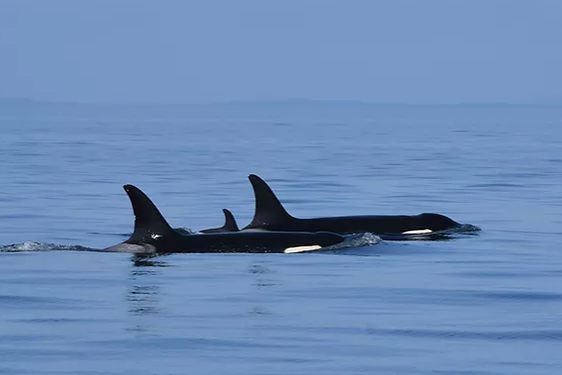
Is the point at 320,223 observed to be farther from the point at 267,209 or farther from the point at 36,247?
the point at 36,247

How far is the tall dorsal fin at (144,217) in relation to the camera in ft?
49.1

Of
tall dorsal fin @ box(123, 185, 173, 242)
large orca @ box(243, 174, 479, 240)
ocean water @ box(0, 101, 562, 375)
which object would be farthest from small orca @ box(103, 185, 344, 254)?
large orca @ box(243, 174, 479, 240)

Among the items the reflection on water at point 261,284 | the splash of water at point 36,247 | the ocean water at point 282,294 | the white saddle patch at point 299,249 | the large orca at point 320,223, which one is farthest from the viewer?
the large orca at point 320,223

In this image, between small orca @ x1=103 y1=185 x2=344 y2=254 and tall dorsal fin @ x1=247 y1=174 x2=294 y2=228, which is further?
tall dorsal fin @ x1=247 y1=174 x2=294 y2=228

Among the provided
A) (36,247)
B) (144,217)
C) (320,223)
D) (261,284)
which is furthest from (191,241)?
(320,223)

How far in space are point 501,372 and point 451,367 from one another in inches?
12.6

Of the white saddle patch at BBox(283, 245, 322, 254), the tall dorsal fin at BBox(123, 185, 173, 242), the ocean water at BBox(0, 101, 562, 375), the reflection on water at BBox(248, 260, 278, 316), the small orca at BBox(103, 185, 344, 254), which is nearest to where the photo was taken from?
the ocean water at BBox(0, 101, 562, 375)

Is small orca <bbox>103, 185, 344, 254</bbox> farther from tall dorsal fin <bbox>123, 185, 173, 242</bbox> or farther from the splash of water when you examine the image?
the splash of water

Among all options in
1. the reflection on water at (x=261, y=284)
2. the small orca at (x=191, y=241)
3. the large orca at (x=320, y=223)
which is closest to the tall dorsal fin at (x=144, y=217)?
the small orca at (x=191, y=241)

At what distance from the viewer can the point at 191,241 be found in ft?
51.6

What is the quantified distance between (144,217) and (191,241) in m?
0.75

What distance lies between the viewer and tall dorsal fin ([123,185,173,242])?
1497 cm

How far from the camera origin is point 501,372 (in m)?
9.12

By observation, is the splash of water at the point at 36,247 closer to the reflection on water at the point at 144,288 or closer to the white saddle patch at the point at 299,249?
the reflection on water at the point at 144,288
